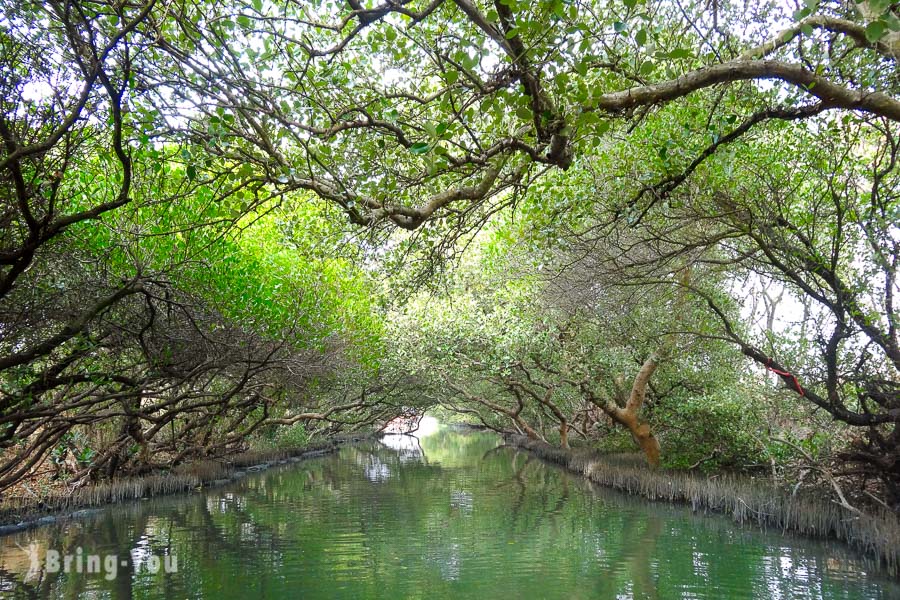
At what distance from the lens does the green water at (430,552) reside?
7.76 m

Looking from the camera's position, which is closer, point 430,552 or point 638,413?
point 430,552

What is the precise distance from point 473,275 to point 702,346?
28.1 ft

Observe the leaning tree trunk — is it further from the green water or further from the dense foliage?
the green water

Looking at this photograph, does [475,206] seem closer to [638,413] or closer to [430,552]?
[430,552]

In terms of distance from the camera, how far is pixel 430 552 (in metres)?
9.73

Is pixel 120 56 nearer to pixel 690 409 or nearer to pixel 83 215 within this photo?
pixel 83 215

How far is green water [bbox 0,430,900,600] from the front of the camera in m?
7.76

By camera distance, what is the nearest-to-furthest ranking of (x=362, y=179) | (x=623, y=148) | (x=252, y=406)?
(x=362, y=179)
(x=623, y=148)
(x=252, y=406)

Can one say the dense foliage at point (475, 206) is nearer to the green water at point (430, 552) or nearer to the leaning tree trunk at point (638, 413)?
the leaning tree trunk at point (638, 413)

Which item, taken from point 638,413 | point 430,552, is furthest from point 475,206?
point 638,413

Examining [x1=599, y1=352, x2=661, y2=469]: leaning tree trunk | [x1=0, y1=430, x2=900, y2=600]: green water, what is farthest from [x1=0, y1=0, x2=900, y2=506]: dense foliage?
[x1=0, y1=430, x2=900, y2=600]: green water

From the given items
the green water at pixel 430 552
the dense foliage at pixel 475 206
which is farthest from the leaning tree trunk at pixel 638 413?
the green water at pixel 430 552

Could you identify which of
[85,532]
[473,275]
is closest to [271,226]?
[85,532]

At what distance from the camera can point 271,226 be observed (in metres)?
12.7
